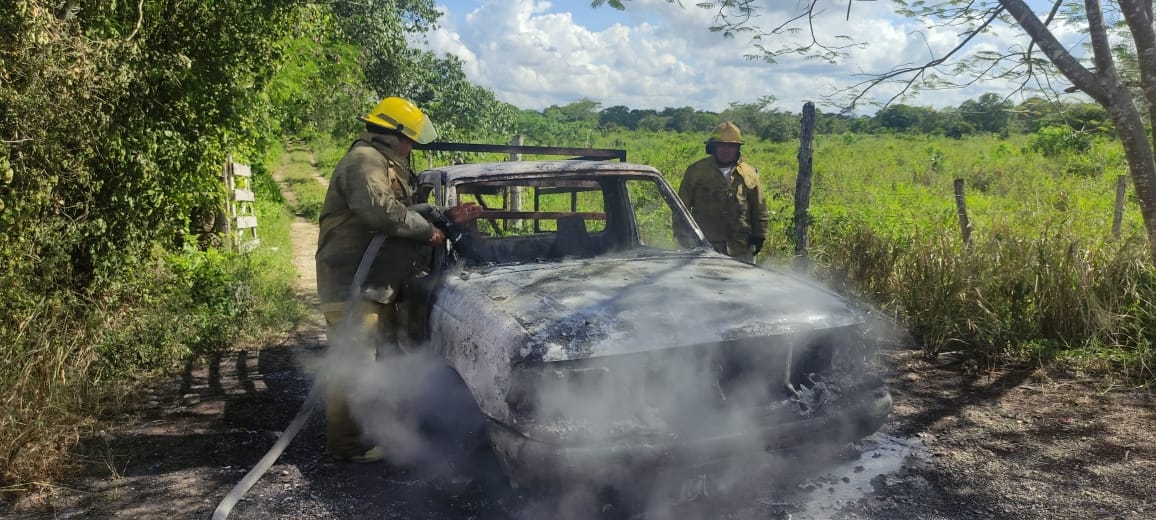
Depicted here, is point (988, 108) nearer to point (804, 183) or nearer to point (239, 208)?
point (804, 183)

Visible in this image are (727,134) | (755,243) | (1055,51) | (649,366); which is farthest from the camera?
(727,134)

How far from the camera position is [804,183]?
754 centimetres

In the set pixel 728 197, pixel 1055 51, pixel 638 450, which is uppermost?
pixel 1055 51

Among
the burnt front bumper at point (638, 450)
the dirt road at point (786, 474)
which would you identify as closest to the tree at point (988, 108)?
the dirt road at point (786, 474)

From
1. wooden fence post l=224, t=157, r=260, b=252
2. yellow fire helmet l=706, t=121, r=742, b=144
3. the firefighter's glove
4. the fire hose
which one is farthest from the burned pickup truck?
wooden fence post l=224, t=157, r=260, b=252

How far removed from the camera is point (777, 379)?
321 cm

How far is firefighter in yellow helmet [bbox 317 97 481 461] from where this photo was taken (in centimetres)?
400

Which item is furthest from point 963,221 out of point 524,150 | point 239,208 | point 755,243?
point 239,208

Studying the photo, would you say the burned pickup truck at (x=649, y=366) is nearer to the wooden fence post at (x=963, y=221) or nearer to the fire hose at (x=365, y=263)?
the fire hose at (x=365, y=263)

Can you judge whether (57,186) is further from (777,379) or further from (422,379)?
(777,379)

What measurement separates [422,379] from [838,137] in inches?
1585

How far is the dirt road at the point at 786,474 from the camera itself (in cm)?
338

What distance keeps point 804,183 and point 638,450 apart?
535 cm

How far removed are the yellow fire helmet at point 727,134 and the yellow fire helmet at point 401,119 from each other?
3.30 meters
